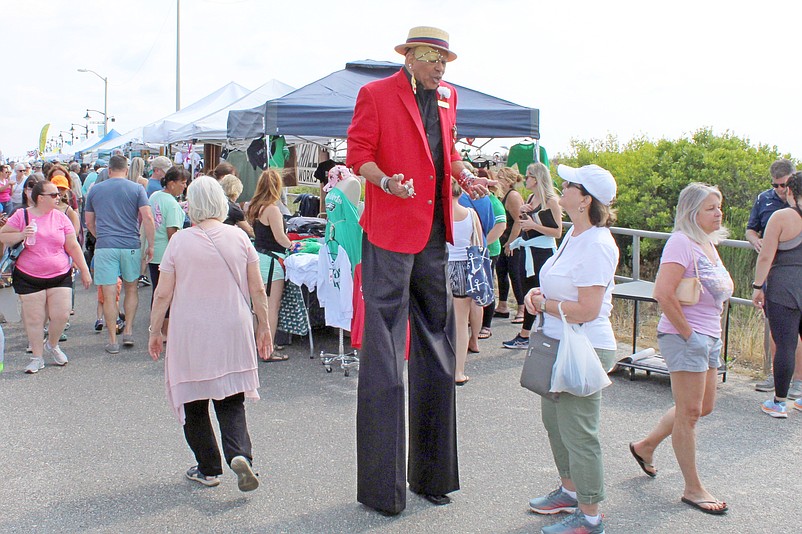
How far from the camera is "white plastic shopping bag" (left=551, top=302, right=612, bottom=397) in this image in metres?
3.49

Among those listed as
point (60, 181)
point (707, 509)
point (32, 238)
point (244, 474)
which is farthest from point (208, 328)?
point (60, 181)

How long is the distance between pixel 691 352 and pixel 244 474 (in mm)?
2425

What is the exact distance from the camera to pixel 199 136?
13.8m

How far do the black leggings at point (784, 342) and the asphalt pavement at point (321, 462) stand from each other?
0.29 metres

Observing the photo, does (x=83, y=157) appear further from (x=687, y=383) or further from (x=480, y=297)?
(x=687, y=383)

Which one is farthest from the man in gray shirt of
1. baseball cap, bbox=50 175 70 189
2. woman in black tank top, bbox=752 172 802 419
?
woman in black tank top, bbox=752 172 802 419

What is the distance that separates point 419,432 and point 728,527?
1.64 metres

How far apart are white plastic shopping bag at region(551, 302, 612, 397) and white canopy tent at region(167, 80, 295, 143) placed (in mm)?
10812

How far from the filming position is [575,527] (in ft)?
12.1

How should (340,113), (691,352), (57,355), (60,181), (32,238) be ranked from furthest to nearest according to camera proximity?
(60,181) → (340,113) → (57,355) → (32,238) → (691,352)

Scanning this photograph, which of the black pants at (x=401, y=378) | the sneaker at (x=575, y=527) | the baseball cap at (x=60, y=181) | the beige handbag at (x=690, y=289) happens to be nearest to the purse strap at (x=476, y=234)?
the black pants at (x=401, y=378)

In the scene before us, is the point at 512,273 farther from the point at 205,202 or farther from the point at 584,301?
the point at 584,301

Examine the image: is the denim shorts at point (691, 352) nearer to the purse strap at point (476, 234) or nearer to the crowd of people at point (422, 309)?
the crowd of people at point (422, 309)

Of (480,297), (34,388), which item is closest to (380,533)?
(480,297)
